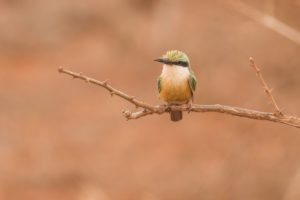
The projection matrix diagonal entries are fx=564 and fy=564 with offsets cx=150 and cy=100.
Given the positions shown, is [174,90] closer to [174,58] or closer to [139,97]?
[174,58]

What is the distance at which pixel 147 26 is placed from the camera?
38.2ft

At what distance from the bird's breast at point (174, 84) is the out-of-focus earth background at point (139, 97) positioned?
3.90m

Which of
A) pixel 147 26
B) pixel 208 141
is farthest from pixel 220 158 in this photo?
pixel 147 26

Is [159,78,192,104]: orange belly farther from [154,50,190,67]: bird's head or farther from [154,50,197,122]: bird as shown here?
[154,50,190,67]: bird's head

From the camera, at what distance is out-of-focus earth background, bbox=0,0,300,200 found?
9.65 meters

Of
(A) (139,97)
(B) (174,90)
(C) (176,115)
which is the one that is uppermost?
(A) (139,97)

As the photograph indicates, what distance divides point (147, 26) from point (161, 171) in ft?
10.6

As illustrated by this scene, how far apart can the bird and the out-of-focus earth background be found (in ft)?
12.7

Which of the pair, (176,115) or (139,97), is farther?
(139,97)

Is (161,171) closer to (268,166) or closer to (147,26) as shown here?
(268,166)

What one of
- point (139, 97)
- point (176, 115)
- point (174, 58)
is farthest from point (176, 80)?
point (139, 97)

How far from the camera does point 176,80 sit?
14.9 ft

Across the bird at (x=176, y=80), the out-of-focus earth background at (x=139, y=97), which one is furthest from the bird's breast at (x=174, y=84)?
the out-of-focus earth background at (x=139, y=97)

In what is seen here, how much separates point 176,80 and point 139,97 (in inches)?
244
